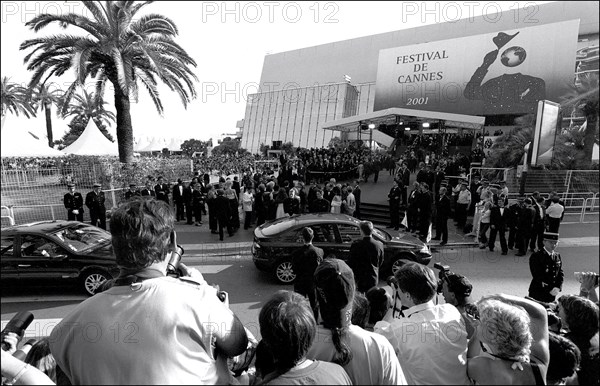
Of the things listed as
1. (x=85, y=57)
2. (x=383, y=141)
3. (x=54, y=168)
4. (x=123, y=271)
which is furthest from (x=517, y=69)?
(x=123, y=271)

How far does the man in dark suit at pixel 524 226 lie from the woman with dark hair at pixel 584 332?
6829mm

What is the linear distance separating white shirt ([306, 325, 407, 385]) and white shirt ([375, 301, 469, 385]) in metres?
0.34

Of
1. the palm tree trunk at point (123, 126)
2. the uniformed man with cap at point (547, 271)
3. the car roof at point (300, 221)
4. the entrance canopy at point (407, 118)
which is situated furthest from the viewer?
the entrance canopy at point (407, 118)

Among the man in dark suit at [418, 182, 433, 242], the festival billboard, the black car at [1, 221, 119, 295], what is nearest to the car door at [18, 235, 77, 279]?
the black car at [1, 221, 119, 295]

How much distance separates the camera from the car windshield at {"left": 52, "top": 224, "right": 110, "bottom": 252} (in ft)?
20.7

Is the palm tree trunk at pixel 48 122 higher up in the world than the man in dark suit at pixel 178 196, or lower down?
higher up

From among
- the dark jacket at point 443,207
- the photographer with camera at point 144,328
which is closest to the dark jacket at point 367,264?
the photographer with camera at point 144,328

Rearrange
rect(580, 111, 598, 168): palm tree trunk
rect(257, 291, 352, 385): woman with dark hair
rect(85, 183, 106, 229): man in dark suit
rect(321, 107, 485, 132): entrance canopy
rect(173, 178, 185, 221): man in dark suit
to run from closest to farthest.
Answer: rect(257, 291, 352, 385): woman with dark hair
rect(580, 111, 598, 168): palm tree trunk
rect(85, 183, 106, 229): man in dark suit
rect(173, 178, 185, 221): man in dark suit
rect(321, 107, 485, 132): entrance canopy

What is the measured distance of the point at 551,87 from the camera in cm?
2573

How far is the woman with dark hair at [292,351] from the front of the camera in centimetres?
157

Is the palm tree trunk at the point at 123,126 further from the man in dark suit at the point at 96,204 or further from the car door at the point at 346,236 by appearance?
the car door at the point at 346,236

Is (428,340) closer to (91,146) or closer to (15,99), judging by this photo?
(91,146)

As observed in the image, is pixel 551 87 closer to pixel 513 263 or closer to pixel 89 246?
pixel 513 263

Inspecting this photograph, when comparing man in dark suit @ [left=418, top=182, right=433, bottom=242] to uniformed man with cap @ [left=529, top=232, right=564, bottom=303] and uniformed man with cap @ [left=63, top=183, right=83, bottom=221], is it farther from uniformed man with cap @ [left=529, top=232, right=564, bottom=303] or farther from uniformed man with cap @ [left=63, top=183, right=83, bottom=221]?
uniformed man with cap @ [left=63, top=183, right=83, bottom=221]
